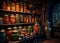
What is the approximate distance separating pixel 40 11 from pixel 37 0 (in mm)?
366

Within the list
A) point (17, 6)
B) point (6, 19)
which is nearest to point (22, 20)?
point (17, 6)

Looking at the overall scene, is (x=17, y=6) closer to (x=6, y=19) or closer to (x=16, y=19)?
(x=16, y=19)

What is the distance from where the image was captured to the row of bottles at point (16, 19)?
2.69 meters

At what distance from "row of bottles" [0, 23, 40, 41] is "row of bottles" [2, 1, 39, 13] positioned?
0.43 metres

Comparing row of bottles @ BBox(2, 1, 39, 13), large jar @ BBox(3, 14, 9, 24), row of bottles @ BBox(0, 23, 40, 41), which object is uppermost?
row of bottles @ BBox(2, 1, 39, 13)

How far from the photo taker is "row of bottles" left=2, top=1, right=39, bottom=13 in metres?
2.75

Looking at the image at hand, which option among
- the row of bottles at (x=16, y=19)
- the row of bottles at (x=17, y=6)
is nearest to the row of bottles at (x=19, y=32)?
the row of bottles at (x=16, y=19)

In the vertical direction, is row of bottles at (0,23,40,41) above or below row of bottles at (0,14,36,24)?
below

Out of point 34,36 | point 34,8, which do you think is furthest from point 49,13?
point 34,36

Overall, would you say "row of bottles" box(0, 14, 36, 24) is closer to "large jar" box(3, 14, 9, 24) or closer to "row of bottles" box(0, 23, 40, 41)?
"large jar" box(3, 14, 9, 24)

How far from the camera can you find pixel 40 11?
414 cm

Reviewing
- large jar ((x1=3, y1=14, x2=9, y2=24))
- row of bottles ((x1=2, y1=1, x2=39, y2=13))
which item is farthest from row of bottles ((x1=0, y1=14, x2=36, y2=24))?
row of bottles ((x1=2, y1=1, x2=39, y2=13))

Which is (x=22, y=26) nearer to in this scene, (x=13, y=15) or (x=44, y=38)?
(x=13, y=15)

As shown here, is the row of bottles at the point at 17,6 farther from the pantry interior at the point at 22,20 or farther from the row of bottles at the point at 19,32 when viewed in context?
the row of bottles at the point at 19,32
